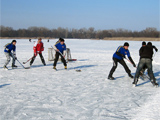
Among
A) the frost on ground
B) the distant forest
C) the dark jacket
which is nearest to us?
the frost on ground

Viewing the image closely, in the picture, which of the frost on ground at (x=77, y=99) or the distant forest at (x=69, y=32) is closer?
the frost on ground at (x=77, y=99)

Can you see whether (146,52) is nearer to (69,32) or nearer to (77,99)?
(77,99)

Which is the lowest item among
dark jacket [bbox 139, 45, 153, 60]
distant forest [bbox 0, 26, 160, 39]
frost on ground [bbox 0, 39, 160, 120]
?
frost on ground [bbox 0, 39, 160, 120]

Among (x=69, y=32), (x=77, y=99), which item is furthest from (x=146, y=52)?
(x=69, y=32)

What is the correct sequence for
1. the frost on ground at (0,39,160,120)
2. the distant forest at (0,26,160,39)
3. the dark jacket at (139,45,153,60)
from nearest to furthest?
the frost on ground at (0,39,160,120), the dark jacket at (139,45,153,60), the distant forest at (0,26,160,39)

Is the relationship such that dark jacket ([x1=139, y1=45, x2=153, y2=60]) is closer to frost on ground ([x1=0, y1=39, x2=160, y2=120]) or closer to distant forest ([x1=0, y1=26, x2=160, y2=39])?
frost on ground ([x1=0, y1=39, x2=160, y2=120])

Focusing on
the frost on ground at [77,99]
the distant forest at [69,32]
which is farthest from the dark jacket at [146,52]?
the distant forest at [69,32]

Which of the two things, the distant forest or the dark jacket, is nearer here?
the dark jacket

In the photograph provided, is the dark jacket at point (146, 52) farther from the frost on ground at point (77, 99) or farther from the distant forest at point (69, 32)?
the distant forest at point (69, 32)

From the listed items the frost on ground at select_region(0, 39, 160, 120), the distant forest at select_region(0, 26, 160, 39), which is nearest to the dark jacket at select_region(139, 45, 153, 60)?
the frost on ground at select_region(0, 39, 160, 120)

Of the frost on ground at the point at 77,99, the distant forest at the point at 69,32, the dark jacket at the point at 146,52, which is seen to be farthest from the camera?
the distant forest at the point at 69,32

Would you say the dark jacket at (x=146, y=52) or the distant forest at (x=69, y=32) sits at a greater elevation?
the distant forest at (x=69, y=32)

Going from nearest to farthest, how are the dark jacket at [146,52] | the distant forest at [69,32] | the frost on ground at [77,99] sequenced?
the frost on ground at [77,99], the dark jacket at [146,52], the distant forest at [69,32]

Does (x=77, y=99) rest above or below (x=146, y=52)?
below
